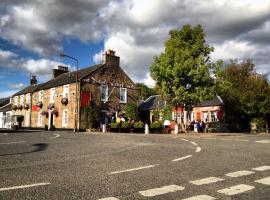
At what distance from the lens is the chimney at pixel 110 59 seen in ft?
136

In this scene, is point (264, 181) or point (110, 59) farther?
point (110, 59)

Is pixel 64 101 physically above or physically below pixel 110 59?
below

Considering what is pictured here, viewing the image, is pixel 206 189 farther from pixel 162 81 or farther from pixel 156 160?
pixel 162 81

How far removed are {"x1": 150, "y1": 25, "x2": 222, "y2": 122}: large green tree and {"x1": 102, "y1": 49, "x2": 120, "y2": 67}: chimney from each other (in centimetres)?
1169

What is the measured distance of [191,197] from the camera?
5375 millimetres

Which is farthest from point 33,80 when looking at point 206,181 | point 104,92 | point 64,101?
point 206,181

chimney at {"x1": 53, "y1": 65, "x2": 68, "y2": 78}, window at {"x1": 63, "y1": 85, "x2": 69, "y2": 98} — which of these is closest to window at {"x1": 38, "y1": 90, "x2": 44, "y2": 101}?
chimney at {"x1": 53, "y1": 65, "x2": 68, "y2": 78}

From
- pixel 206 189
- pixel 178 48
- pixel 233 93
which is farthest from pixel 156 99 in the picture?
pixel 206 189

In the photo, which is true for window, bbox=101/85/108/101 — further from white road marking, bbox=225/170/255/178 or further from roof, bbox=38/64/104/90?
white road marking, bbox=225/170/255/178

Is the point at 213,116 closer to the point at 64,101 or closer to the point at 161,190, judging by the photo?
the point at 64,101

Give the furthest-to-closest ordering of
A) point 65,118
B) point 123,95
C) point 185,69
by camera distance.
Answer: point 123,95 → point 65,118 → point 185,69

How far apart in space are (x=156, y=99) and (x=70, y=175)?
148 feet

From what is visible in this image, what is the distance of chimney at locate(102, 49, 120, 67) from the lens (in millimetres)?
41594

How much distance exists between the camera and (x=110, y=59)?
4206cm
